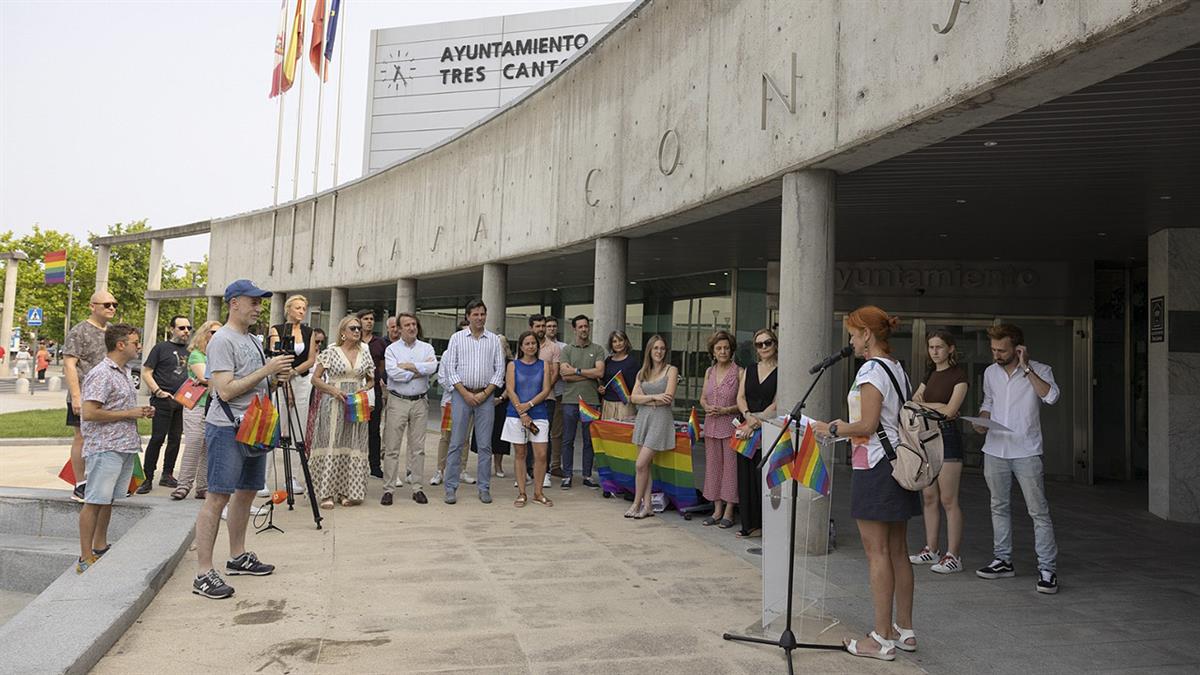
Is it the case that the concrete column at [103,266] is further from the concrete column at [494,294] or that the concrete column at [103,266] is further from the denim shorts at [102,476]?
the denim shorts at [102,476]

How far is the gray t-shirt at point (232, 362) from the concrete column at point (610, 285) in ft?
17.5

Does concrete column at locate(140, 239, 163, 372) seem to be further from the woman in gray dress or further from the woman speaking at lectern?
the woman speaking at lectern

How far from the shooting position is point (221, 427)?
475 cm

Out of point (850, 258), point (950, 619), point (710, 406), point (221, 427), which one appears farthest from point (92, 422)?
point (850, 258)

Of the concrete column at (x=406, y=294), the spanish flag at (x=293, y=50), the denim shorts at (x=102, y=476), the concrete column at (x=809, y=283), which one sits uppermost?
the spanish flag at (x=293, y=50)

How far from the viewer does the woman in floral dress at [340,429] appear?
7281 millimetres

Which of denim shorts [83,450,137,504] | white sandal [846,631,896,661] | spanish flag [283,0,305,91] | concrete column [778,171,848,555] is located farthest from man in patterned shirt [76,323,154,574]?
spanish flag [283,0,305,91]

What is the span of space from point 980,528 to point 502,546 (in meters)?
4.54

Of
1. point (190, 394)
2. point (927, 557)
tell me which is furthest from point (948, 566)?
point (190, 394)

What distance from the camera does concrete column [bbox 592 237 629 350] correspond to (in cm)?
992

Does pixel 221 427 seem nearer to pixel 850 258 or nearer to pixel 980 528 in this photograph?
pixel 980 528

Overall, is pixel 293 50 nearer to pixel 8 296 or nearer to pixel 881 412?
pixel 8 296

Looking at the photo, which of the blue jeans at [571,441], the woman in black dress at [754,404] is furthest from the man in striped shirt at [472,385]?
the woman in black dress at [754,404]

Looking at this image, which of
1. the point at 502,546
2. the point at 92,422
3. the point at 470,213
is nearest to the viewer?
the point at 92,422
